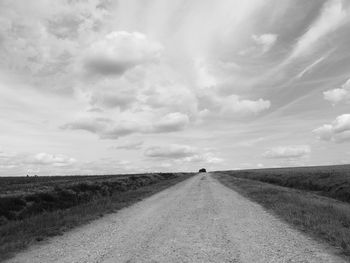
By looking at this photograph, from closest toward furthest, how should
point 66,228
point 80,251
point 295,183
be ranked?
1. point 80,251
2. point 66,228
3. point 295,183

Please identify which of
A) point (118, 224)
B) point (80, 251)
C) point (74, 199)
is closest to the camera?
point (80, 251)

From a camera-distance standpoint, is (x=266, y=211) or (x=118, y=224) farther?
(x=266, y=211)

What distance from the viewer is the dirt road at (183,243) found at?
830 cm

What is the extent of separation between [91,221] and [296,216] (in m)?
8.62

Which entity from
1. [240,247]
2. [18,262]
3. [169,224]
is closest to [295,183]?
[169,224]

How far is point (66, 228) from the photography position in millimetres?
12766

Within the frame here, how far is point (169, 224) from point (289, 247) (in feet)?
17.0

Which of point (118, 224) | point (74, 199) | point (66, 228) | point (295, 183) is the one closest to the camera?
point (66, 228)

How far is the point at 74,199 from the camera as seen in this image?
978 inches

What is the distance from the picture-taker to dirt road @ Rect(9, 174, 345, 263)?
830 centimetres

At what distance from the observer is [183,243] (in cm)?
989

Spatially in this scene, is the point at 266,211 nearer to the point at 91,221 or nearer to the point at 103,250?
the point at 91,221

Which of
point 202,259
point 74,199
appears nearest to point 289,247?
point 202,259

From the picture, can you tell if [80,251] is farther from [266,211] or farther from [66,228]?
[266,211]
